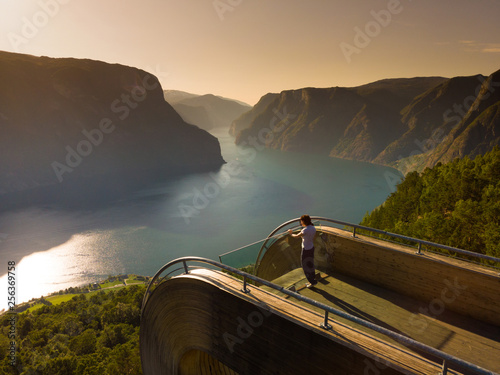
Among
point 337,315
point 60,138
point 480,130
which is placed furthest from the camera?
point 60,138

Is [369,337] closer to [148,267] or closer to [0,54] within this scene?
[148,267]

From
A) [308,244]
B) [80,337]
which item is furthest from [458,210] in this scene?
[80,337]

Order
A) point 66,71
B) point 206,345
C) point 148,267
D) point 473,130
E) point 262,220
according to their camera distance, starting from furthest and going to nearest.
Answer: point 66,71 < point 473,130 < point 262,220 < point 148,267 < point 206,345

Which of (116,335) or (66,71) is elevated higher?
(66,71)

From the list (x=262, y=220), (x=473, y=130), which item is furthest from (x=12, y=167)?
(x=473, y=130)

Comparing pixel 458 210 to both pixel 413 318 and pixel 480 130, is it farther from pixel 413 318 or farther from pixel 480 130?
Result: pixel 480 130

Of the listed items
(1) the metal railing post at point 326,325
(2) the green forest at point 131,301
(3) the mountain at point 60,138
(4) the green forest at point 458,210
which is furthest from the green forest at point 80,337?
(3) the mountain at point 60,138
